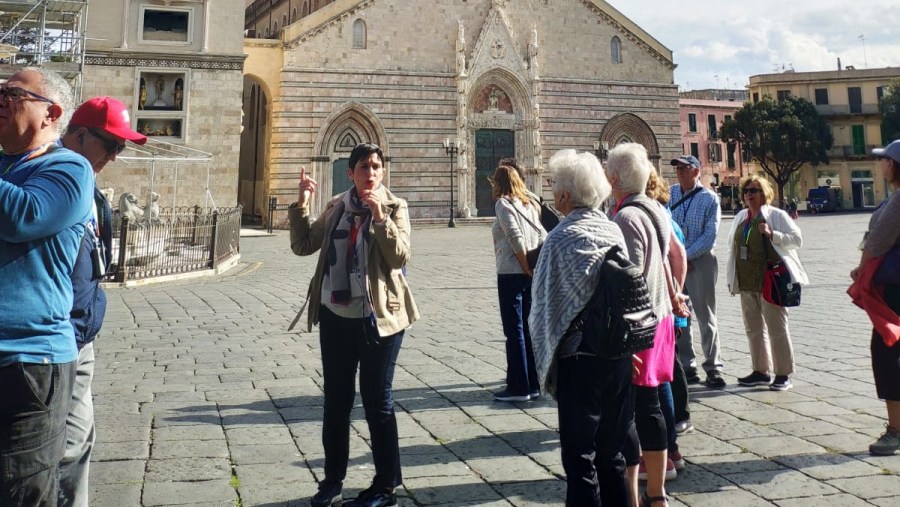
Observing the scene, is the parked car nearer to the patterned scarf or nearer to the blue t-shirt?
the patterned scarf

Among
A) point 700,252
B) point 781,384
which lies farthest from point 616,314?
point 781,384

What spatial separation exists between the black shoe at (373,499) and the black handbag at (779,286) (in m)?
3.60

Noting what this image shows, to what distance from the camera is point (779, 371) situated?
5.18 metres

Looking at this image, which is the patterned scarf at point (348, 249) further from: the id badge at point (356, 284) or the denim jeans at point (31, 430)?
the denim jeans at point (31, 430)

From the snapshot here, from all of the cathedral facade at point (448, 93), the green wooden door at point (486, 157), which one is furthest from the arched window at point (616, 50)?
the green wooden door at point (486, 157)

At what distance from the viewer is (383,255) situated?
315cm

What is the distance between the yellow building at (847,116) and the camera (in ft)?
161

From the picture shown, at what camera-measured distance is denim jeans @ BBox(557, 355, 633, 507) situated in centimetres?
265

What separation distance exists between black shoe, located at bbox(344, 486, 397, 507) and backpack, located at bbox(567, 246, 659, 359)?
1222 millimetres

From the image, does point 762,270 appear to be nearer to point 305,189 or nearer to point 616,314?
point 616,314

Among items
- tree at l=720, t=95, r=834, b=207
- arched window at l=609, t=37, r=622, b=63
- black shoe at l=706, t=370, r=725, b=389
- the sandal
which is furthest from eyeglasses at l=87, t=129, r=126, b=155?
tree at l=720, t=95, r=834, b=207

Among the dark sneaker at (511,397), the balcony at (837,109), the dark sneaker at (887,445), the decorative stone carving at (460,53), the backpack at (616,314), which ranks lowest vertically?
the dark sneaker at (887,445)

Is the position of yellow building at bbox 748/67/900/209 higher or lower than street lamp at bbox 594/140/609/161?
higher

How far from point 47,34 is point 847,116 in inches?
2053
